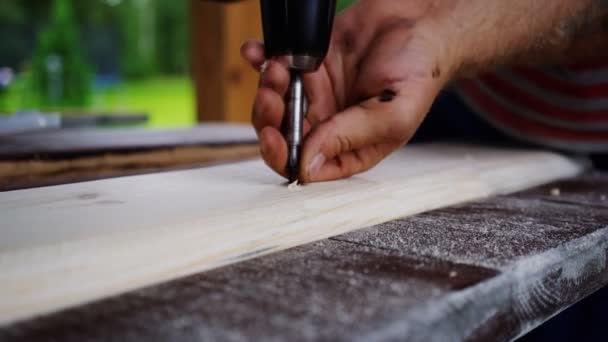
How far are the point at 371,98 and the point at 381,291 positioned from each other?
1.38ft

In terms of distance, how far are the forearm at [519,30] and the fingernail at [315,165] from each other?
0.27 metres

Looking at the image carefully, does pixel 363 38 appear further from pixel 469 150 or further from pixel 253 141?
pixel 253 141

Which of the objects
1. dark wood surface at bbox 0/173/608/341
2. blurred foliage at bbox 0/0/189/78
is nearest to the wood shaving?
dark wood surface at bbox 0/173/608/341

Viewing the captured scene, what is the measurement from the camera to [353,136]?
2.48ft

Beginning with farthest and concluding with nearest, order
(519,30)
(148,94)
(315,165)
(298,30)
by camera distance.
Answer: (148,94) → (519,30) → (315,165) → (298,30)

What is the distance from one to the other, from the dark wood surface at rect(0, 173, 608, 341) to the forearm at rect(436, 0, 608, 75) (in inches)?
13.0

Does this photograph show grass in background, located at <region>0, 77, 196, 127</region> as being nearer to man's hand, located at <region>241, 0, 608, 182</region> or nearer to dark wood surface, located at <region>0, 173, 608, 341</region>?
man's hand, located at <region>241, 0, 608, 182</region>

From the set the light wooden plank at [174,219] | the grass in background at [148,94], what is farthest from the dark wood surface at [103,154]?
the grass in background at [148,94]

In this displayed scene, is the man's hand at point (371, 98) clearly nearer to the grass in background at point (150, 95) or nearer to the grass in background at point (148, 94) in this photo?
the grass in background at point (150, 95)

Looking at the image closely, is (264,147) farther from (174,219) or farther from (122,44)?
(122,44)

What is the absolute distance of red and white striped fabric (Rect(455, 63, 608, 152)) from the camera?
1210mm

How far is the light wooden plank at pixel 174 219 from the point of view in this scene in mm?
434

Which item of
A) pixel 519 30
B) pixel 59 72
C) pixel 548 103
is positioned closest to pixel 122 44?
pixel 59 72

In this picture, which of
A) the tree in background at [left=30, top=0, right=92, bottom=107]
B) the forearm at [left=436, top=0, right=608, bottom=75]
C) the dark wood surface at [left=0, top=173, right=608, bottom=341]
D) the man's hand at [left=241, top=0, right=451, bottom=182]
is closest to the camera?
the dark wood surface at [left=0, top=173, right=608, bottom=341]
